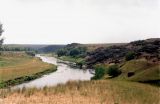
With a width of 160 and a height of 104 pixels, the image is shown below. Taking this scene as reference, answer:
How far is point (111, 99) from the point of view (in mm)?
42594

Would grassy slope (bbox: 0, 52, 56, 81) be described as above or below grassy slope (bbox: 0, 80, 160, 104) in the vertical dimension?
below

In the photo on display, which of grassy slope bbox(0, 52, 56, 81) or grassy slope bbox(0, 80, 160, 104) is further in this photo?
grassy slope bbox(0, 52, 56, 81)

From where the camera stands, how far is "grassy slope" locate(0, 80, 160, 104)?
3997 cm

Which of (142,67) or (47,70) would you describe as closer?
(142,67)

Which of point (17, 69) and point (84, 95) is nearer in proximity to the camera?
point (84, 95)

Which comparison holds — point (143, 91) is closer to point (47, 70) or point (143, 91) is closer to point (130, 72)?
point (130, 72)

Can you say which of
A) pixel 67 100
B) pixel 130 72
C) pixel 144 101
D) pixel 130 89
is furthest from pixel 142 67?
pixel 67 100

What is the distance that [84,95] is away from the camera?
148 feet

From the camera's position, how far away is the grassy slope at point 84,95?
40.0m

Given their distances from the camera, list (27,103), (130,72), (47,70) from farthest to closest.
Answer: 1. (47,70)
2. (130,72)
3. (27,103)

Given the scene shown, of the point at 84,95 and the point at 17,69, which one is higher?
the point at 84,95

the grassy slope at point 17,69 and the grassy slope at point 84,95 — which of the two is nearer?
the grassy slope at point 84,95

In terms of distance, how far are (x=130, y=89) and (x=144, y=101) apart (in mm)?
9091

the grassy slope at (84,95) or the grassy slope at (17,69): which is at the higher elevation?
the grassy slope at (84,95)
